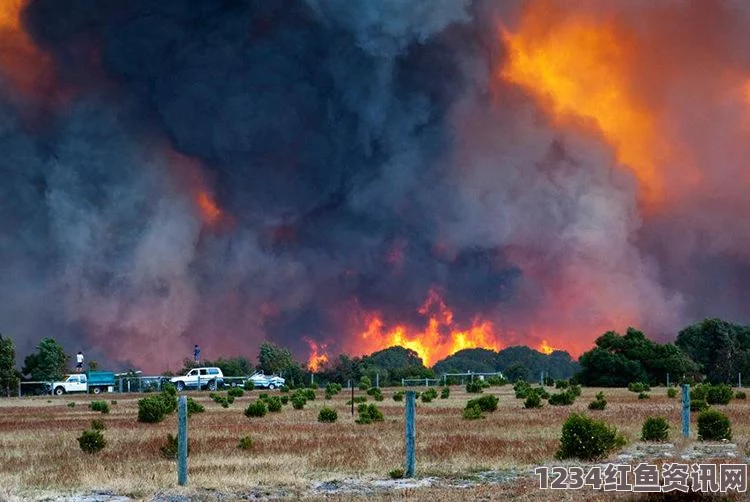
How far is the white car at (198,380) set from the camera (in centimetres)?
9450

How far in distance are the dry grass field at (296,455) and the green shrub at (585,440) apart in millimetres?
668

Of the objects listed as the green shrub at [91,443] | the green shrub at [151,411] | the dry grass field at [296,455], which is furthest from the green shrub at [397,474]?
the green shrub at [151,411]

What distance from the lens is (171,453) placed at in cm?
2714

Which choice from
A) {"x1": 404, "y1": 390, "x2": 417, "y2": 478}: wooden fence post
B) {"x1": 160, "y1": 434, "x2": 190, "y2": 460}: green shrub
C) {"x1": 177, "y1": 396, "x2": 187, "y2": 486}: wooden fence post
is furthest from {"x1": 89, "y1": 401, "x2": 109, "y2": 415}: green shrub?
{"x1": 404, "y1": 390, "x2": 417, "y2": 478}: wooden fence post

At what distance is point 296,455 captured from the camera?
27.3 m

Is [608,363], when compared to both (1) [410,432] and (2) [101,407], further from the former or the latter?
(1) [410,432]

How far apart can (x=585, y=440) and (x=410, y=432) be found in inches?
239

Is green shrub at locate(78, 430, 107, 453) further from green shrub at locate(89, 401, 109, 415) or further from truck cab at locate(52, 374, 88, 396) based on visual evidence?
truck cab at locate(52, 374, 88, 396)

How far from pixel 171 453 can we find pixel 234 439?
19.6 feet

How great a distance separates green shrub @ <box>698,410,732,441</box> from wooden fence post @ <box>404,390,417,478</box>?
12.2 meters

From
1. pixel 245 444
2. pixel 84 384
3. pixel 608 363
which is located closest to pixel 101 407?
pixel 245 444

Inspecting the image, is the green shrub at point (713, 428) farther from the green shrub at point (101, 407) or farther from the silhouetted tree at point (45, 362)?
the silhouetted tree at point (45, 362)

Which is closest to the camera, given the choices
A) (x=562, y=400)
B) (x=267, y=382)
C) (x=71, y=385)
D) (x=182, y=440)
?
(x=182, y=440)

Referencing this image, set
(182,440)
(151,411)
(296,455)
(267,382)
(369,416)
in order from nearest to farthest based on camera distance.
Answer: (182,440) < (296,455) < (369,416) < (151,411) < (267,382)
